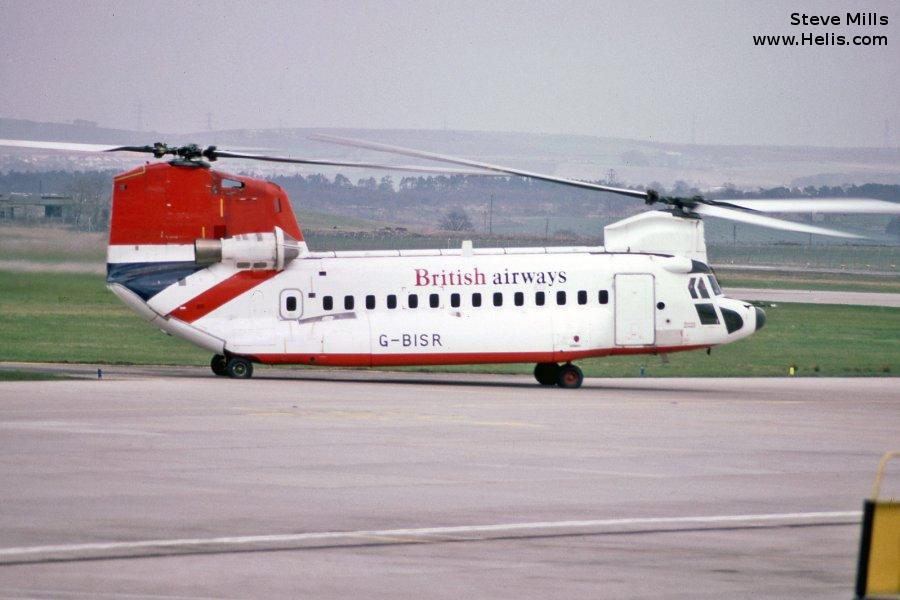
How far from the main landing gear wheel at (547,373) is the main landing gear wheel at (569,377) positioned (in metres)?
0.19

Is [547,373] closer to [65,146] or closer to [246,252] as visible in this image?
[246,252]

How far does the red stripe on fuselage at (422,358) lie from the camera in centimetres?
3238

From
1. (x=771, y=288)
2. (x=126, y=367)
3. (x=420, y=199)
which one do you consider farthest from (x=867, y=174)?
(x=126, y=367)

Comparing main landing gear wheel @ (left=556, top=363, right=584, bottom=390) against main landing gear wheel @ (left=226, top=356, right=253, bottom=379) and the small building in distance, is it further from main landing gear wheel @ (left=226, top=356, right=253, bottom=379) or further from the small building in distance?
the small building in distance

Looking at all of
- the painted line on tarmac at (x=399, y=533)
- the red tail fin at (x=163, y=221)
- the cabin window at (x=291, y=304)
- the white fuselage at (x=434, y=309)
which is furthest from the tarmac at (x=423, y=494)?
the red tail fin at (x=163, y=221)

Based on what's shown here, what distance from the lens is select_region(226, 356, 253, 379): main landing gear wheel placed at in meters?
33.3

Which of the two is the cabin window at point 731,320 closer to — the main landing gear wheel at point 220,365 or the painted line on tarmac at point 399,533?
the main landing gear wheel at point 220,365

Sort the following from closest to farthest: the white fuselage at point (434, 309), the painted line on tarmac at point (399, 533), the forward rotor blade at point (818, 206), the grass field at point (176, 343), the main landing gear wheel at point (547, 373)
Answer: the painted line on tarmac at point (399, 533) → the forward rotor blade at point (818, 206) → the white fuselage at point (434, 309) → the main landing gear wheel at point (547, 373) → the grass field at point (176, 343)

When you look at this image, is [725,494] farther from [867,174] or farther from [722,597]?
[867,174]

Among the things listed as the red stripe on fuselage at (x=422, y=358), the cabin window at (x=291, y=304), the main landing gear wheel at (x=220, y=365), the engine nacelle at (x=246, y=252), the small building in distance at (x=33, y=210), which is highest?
the small building in distance at (x=33, y=210)

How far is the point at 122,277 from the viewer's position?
32781mm

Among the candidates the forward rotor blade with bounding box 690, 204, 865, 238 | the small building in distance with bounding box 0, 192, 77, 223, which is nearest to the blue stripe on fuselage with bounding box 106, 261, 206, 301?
the small building in distance with bounding box 0, 192, 77, 223

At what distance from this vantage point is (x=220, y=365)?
33.8 meters

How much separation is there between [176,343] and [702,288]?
62.8 feet
